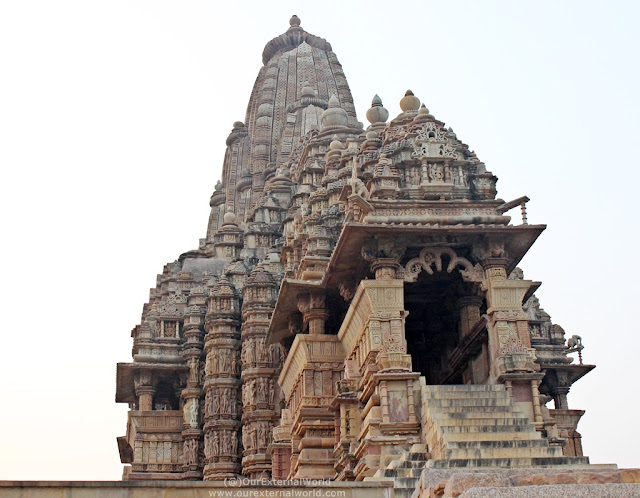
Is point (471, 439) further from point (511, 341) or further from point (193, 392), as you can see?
point (193, 392)

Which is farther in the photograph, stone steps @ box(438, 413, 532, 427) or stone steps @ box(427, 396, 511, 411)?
stone steps @ box(427, 396, 511, 411)

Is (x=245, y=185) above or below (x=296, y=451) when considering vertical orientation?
above

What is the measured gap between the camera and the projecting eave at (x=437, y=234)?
57.1ft

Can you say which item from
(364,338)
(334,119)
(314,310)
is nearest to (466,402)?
(364,338)

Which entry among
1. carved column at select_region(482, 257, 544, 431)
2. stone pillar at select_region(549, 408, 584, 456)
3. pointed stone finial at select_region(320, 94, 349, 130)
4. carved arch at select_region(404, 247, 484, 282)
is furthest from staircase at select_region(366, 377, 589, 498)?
pointed stone finial at select_region(320, 94, 349, 130)

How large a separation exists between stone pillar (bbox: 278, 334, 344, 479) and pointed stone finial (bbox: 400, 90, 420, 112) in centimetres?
566

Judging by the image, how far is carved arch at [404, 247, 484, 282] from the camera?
58.4 ft

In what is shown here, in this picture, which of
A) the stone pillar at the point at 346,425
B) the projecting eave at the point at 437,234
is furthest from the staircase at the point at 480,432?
the projecting eave at the point at 437,234

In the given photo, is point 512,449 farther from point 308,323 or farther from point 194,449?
point 194,449

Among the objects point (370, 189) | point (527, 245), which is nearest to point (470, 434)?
point (527, 245)

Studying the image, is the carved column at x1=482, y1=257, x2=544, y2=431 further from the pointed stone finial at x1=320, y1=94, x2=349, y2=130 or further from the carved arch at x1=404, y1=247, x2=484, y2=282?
the pointed stone finial at x1=320, y1=94, x2=349, y2=130

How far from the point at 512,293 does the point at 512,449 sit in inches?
143

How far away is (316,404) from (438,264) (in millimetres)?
4499

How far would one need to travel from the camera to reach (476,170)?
63.0 ft
